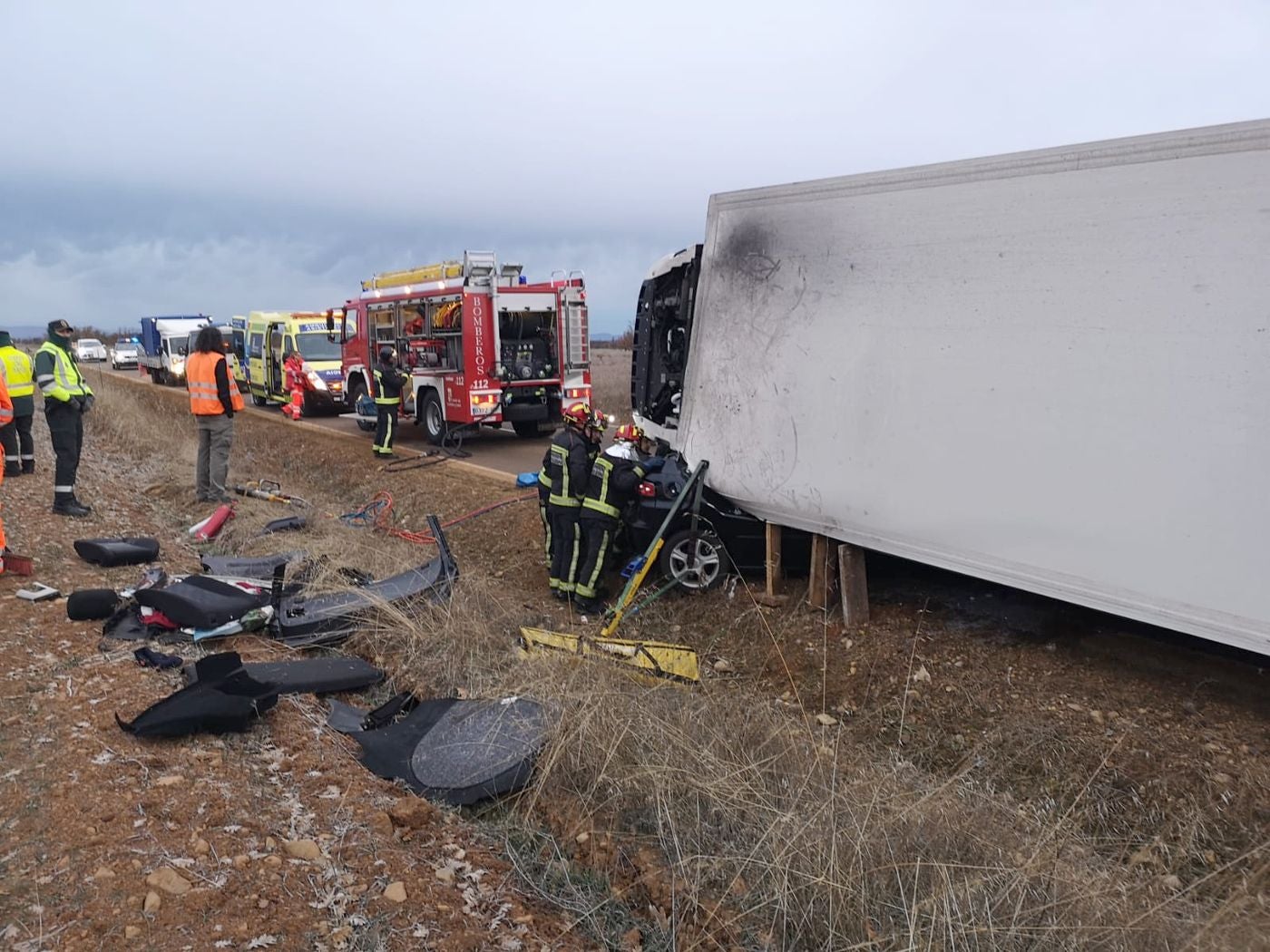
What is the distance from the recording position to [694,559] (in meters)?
6.23

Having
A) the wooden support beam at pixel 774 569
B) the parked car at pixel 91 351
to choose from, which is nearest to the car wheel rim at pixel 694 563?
the wooden support beam at pixel 774 569

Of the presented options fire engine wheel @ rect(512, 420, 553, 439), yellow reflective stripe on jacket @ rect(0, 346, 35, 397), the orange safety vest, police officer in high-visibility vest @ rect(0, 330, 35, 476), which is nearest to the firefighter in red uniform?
fire engine wheel @ rect(512, 420, 553, 439)

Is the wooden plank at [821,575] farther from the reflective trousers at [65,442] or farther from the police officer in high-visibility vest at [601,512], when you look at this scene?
the reflective trousers at [65,442]

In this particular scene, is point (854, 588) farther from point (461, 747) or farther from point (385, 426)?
point (385, 426)

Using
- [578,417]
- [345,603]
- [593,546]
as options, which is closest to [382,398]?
[578,417]

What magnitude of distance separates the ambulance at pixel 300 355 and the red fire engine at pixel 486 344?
15.0 ft

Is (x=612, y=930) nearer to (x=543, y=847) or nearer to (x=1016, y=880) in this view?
(x=543, y=847)

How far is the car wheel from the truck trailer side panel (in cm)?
57

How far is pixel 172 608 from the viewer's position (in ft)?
15.7

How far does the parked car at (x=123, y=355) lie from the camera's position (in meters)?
42.0

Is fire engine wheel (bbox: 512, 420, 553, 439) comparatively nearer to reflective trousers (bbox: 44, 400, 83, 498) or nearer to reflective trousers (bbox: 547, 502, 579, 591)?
reflective trousers (bbox: 44, 400, 83, 498)

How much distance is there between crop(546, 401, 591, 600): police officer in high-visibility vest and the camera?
6188 mm

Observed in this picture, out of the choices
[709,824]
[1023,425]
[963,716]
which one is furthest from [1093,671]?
[709,824]

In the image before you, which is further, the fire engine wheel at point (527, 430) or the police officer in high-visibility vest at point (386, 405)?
the fire engine wheel at point (527, 430)
